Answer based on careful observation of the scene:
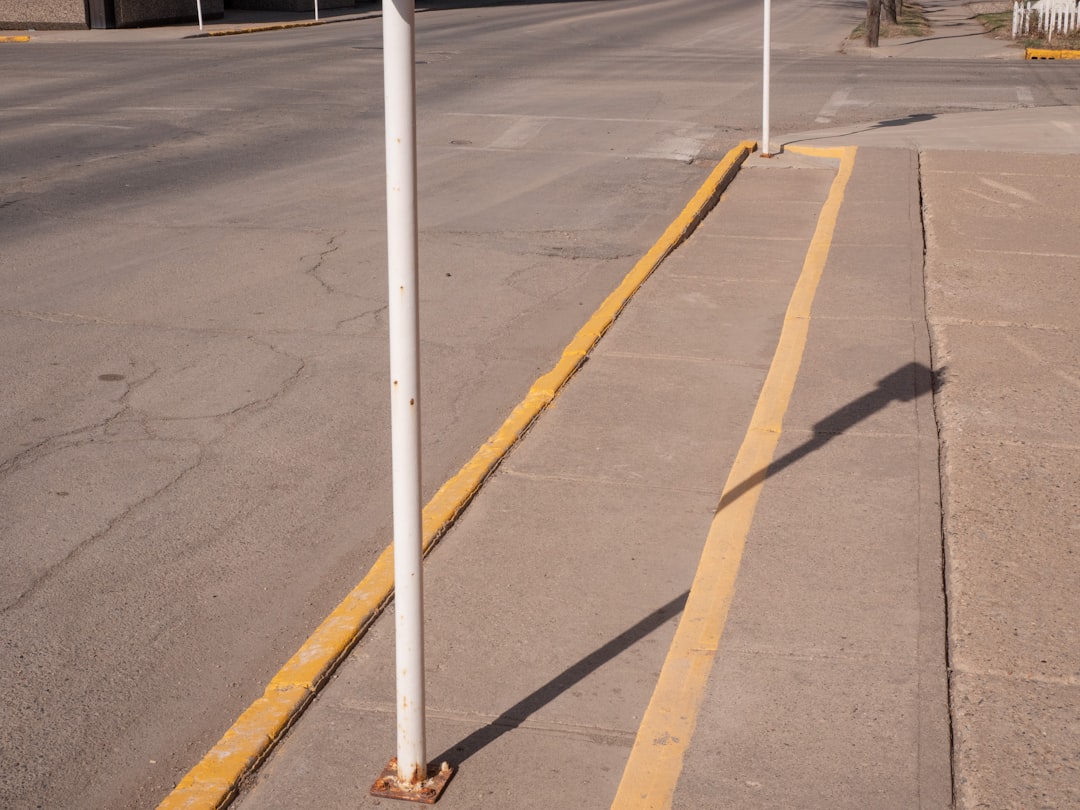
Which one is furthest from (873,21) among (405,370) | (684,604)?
(405,370)

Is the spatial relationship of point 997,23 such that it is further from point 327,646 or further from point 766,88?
point 327,646

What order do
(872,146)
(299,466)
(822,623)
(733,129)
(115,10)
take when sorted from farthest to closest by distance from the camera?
(115,10), (733,129), (872,146), (299,466), (822,623)

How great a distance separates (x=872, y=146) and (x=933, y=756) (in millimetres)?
13232

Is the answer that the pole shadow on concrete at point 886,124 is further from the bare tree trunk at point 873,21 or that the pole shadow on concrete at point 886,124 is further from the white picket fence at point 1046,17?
the white picket fence at point 1046,17

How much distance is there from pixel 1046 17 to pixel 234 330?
30461mm

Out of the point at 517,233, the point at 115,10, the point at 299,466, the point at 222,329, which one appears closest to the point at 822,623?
the point at 299,466

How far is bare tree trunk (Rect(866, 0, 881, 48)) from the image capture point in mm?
30727

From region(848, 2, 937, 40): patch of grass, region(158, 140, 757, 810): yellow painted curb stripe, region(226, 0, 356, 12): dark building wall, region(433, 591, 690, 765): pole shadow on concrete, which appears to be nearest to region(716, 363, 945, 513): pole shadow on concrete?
region(433, 591, 690, 765): pole shadow on concrete

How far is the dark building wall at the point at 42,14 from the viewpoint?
34719 millimetres

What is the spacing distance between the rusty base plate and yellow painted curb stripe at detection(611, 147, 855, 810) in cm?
49

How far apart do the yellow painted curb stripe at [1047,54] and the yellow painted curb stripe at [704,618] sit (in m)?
25.3

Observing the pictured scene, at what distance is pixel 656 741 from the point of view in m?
3.88

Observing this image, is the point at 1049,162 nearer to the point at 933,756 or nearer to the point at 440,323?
the point at 440,323

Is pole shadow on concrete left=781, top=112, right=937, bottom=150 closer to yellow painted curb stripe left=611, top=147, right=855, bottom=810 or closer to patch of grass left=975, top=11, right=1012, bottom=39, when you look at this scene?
yellow painted curb stripe left=611, top=147, right=855, bottom=810
